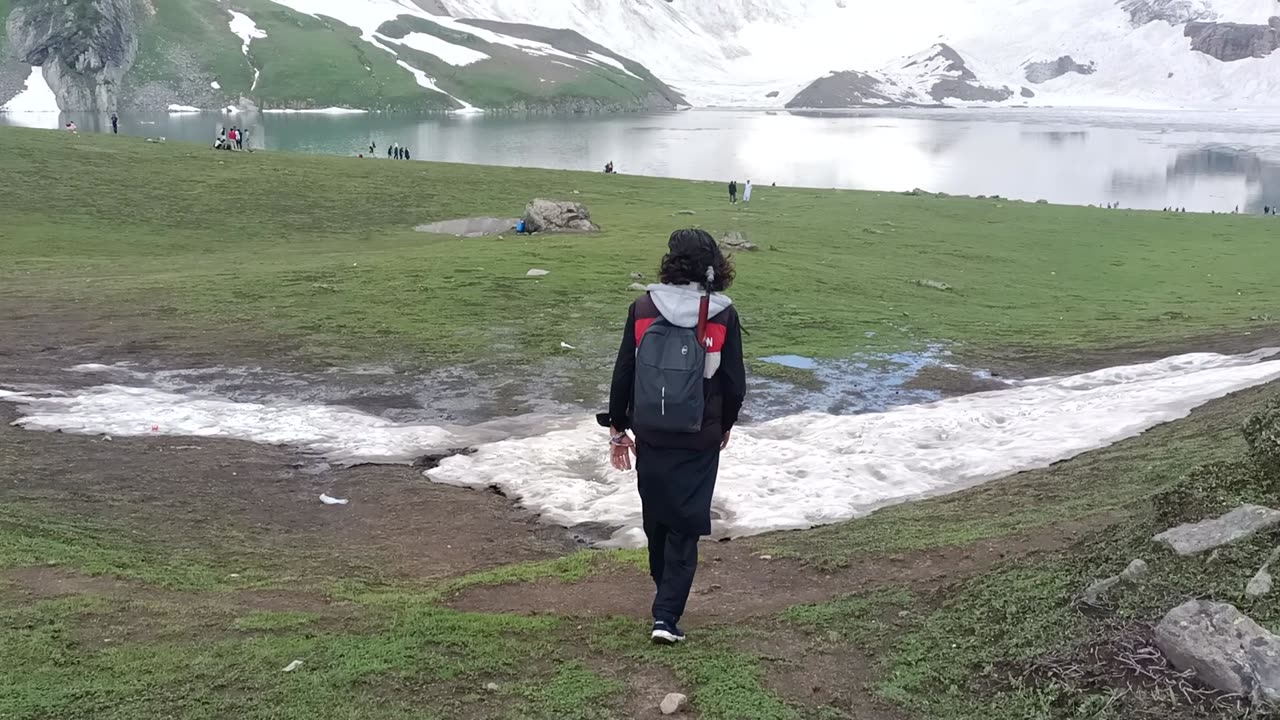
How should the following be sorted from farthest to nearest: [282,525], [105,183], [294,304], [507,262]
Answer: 1. [105,183]
2. [507,262]
3. [294,304]
4. [282,525]

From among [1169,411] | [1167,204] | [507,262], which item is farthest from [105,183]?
[1167,204]

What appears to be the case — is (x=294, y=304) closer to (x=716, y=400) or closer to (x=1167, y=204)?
(x=716, y=400)

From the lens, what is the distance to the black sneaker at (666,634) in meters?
7.85

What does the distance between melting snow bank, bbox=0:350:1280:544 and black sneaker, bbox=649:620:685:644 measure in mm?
4655

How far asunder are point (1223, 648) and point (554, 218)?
126ft

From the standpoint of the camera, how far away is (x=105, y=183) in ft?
155

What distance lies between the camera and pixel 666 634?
7836 millimetres

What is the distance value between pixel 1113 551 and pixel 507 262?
27.0m

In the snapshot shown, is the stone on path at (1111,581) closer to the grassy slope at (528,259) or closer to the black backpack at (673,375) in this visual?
the black backpack at (673,375)

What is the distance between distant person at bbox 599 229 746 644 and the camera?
7.39m

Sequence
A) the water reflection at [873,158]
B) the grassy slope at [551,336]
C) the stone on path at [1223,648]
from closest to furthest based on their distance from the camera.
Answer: the stone on path at [1223,648] < the grassy slope at [551,336] < the water reflection at [873,158]

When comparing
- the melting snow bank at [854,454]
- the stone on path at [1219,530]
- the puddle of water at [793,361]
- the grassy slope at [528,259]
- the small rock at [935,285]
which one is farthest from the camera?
the small rock at [935,285]

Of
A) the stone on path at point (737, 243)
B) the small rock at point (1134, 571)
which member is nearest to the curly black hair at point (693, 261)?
the small rock at point (1134, 571)

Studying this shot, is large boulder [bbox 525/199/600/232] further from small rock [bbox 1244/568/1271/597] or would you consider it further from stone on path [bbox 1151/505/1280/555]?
small rock [bbox 1244/568/1271/597]
